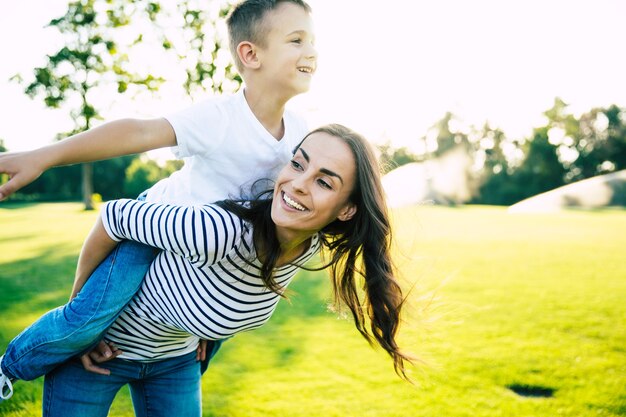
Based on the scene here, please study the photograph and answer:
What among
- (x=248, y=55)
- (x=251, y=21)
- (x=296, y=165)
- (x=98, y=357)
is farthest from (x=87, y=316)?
(x=251, y=21)

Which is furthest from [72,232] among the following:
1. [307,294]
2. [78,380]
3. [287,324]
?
[78,380]

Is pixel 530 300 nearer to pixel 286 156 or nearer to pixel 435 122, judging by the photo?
pixel 286 156

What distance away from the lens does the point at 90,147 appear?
1902 millimetres

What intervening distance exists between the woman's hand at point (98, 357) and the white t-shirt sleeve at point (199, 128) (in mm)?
898

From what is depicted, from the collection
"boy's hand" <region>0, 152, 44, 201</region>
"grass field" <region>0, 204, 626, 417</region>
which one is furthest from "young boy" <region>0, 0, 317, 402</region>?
"grass field" <region>0, 204, 626, 417</region>

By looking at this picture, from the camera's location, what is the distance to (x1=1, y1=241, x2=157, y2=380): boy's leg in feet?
6.52

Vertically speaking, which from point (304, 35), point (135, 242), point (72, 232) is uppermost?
point (304, 35)

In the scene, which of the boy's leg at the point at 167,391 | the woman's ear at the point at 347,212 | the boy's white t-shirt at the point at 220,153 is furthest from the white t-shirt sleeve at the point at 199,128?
the boy's leg at the point at 167,391

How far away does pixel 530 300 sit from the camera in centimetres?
682

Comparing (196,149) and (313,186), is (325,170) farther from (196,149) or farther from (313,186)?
(196,149)

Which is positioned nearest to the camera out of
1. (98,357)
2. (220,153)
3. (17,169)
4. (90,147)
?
(17,169)

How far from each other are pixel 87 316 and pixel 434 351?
3.64m

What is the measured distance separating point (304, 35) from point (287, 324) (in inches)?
153

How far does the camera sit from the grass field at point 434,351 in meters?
3.50
